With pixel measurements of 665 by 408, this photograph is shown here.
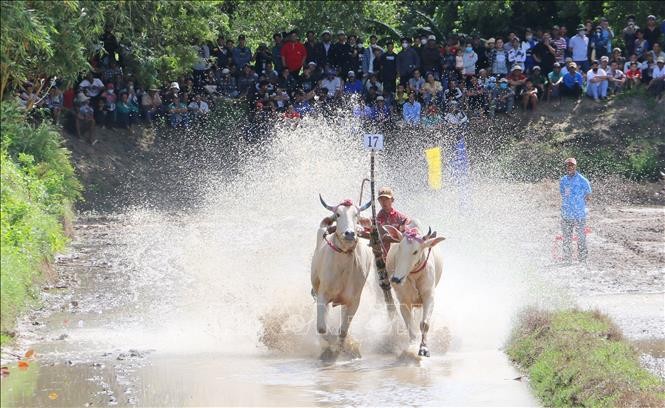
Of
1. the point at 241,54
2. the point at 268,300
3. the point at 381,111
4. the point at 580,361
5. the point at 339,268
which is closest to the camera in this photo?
the point at 580,361

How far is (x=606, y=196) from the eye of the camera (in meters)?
28.8

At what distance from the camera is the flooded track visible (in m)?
13.7

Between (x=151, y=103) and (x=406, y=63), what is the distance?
239 inches

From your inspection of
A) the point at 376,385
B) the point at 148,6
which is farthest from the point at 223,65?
the point at 376,385

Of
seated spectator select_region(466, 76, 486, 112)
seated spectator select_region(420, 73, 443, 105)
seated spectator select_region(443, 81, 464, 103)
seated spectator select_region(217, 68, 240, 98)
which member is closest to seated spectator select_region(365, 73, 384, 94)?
seated spectator select_region(420, 73, 443, 105)

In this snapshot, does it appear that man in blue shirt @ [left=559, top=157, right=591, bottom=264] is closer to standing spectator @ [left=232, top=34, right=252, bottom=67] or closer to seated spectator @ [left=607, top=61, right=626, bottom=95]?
seated spectator @ [left=607, top=61, right=626, bottom=95]

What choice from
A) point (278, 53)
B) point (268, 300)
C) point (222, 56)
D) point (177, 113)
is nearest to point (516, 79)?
point (278, 53)

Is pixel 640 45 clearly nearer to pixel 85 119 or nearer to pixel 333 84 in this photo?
pixel 333 84

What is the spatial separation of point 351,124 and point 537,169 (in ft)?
15.3

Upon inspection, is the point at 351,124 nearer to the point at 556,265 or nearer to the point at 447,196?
the point at 447,196

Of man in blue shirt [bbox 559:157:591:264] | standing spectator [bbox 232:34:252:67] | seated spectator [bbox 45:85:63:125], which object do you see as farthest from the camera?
standing spectator [bbox 232:34:252:67]

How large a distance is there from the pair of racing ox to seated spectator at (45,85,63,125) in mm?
13002

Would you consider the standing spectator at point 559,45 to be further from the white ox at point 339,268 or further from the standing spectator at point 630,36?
the white ox at point 339,268

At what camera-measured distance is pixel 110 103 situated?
2947 cm
